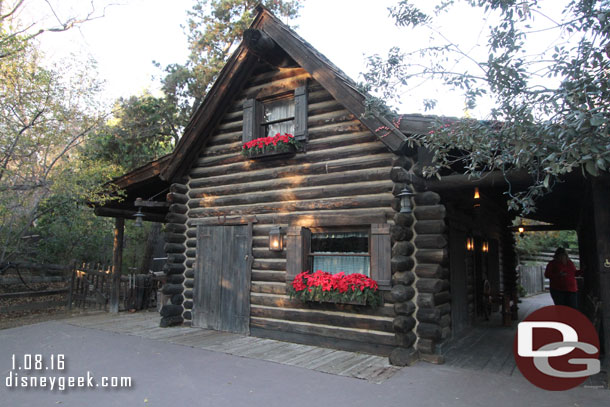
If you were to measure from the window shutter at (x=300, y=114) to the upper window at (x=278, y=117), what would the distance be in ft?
1.42

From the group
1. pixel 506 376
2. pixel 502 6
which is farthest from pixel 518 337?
pixel 502 6

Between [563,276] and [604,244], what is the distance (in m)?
3.85

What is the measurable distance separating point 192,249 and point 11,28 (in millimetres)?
6037

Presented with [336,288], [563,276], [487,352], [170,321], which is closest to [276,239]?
[336,288]

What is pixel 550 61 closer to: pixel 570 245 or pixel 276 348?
pixel 276 348

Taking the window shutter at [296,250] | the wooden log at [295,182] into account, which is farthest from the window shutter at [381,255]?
the window shutter at [296,250]

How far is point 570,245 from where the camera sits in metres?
23.6

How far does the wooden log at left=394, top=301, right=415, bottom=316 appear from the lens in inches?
252

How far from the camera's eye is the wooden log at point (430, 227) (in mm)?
6508

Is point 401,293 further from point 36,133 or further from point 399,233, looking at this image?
point 36,133

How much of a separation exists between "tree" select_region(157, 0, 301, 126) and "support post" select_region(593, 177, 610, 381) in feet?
50.1

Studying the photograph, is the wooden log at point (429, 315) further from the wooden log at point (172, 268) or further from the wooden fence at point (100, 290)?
the wooden fence at point (100, 290)

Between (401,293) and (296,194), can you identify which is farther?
(296,194)

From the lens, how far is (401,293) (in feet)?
21.1
